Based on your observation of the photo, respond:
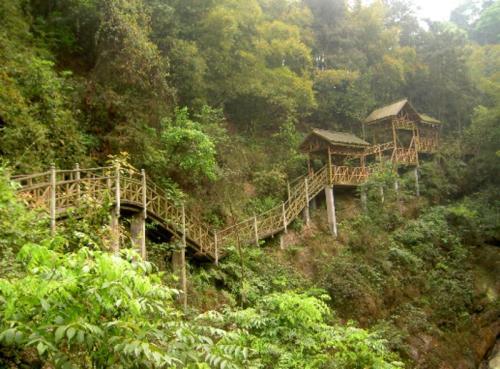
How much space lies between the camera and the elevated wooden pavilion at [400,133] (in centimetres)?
2466

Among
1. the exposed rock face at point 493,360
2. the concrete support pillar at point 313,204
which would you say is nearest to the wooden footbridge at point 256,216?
the concrete support pillar at point 313,204

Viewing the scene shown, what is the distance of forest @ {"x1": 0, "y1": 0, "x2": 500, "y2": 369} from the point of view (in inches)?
151

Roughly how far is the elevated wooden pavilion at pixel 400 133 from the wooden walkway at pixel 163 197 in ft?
10.3

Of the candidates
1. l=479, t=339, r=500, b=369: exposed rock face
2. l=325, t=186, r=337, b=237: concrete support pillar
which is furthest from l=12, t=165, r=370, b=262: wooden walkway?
l=479, t=339, r=500, b=369: exposed rock face

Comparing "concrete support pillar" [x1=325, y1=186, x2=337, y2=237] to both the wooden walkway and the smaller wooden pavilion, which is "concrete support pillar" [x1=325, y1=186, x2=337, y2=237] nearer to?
the wooden walkway

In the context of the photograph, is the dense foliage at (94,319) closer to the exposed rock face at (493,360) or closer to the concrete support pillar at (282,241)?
the concrete support pillar at (282,241)

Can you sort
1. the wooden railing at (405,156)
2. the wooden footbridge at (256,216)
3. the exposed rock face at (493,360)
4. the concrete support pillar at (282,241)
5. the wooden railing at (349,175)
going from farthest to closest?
the wooden railing at (405,156), the wooden railing at (349,175), the concrete support pillar at (282,241), the exposed rock face at (493,360), the wooden footbridge at (256,216)

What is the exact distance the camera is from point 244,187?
20703mm

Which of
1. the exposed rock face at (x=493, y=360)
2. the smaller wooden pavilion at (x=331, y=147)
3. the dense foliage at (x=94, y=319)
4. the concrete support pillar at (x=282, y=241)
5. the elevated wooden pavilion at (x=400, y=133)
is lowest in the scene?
the exposed rock face at (x=493, y=360)

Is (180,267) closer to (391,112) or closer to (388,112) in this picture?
(391,112)

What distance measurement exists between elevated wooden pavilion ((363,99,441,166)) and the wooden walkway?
314 cm

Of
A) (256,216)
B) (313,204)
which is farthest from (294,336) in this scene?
(313,204)

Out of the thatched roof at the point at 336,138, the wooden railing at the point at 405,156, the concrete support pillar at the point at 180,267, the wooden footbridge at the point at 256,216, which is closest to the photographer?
the wooden footbridge at the point at 256,216

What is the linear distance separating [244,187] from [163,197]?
7210mm
